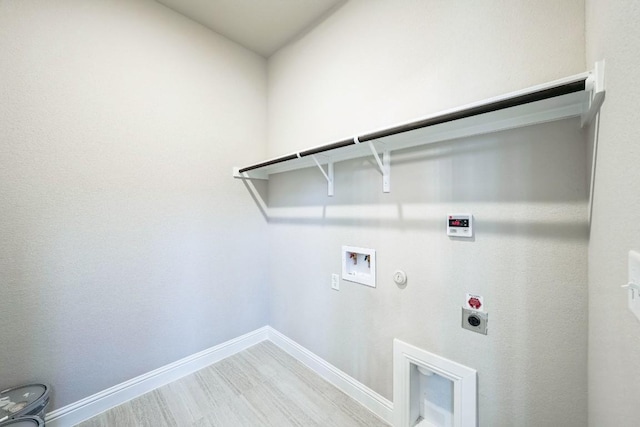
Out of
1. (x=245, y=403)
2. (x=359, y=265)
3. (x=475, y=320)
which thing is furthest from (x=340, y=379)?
(x=475, y=320)

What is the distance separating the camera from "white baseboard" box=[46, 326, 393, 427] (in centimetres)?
149

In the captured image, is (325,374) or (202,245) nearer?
(325,374)

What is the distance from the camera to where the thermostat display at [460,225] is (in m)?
1.16

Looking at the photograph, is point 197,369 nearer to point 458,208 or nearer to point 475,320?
point 475,320

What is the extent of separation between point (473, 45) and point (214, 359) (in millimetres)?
2894

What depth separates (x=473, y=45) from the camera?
1154mm

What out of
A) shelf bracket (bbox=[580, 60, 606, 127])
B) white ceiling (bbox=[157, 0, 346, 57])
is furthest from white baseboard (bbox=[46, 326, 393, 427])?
white ceiling (bbox=[157, 0, 346, 57])

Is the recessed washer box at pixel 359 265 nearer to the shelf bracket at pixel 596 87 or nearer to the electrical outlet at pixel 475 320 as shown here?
the electrical outlet at pixel 475 320

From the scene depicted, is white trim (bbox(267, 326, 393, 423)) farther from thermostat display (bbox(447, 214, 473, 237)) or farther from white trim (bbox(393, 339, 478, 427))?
thermostat display (bbox(447, 214, 473, 237))

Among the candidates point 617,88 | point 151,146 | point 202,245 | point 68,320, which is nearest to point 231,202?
point 202,245

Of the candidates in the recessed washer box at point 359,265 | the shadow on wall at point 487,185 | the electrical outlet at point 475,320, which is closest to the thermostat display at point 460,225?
the shadow on wall at point 487,185

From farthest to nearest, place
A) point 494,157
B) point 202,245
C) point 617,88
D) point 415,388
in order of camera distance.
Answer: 1. point 202,245
2. point 415,388
3. point 494,157
4. point 617,88

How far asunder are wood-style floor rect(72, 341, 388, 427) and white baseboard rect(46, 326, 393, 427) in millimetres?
42

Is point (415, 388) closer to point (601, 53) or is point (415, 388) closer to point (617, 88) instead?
point (617, 88)
